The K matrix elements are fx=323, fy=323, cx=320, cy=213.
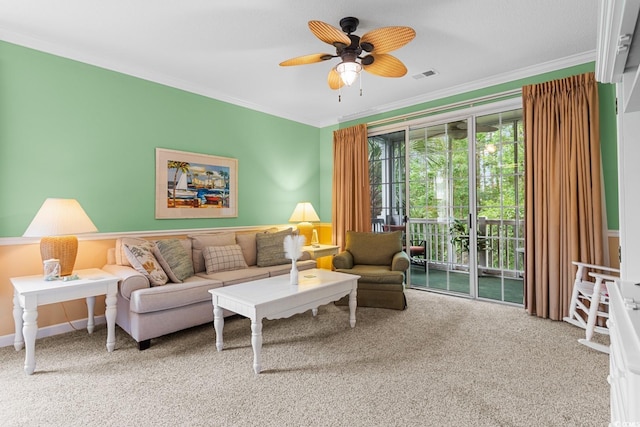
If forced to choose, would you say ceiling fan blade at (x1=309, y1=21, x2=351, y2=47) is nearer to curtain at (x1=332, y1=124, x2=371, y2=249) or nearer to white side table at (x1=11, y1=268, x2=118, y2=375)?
white side table at (x1=11, y1=268, x2=118, y2=375)

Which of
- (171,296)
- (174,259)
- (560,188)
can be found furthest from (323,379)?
(560,188)

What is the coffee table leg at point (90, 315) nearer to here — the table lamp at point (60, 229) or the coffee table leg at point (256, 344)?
the table lamp at point (60, 229)

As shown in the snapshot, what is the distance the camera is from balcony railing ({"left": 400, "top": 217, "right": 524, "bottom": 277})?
12.6ft

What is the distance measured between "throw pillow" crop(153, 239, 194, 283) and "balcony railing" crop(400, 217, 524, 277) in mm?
3085

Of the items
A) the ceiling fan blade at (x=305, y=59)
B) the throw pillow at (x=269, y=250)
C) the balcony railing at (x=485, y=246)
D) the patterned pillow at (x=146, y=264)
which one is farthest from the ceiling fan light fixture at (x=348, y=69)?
the balcony railing at (x=485, y=246)

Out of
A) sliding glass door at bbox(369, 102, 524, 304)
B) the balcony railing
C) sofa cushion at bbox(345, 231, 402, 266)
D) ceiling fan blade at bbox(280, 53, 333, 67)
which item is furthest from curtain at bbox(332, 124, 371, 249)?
ceiling fan blade at bbox(280, 53, 333, 67)

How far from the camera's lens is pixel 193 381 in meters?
2.16

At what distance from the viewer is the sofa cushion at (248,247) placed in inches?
156

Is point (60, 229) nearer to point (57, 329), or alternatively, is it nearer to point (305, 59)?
point (57, 329)

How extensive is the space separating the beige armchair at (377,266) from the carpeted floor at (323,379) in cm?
50

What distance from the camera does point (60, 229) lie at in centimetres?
260

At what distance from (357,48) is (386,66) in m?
0.35

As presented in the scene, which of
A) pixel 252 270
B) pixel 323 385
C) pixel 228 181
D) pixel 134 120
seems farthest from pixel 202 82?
pixel 323 385

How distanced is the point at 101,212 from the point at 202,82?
185cm
